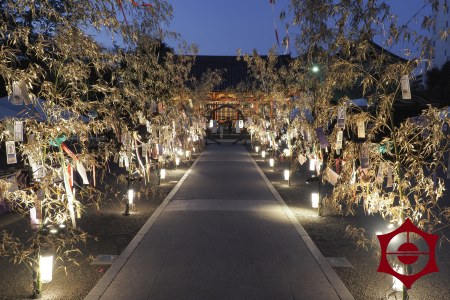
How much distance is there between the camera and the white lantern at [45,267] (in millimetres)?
5508

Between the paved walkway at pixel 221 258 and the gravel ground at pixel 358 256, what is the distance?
25cm

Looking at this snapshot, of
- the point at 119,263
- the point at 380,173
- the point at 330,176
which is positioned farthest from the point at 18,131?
the point at 330,176

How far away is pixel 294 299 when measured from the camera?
5324 mm

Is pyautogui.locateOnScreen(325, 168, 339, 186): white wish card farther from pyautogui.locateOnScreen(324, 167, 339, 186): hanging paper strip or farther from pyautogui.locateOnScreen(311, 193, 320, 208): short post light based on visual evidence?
pyautogui.locateOnScreen(311, 193, 320, 208): short post light

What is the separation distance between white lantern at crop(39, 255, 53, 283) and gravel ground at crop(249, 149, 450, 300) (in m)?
3.97

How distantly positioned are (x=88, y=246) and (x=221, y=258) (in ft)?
8.30

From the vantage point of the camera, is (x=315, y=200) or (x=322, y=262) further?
(x=315, y=200)

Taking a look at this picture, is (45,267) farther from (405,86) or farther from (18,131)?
(405,86)

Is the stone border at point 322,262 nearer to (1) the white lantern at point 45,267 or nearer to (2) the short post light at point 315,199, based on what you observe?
(2) the short post light at point 315,199

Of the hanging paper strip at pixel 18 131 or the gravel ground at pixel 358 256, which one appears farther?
the gravel ground at pixel 358 256

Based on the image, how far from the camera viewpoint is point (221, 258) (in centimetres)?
684

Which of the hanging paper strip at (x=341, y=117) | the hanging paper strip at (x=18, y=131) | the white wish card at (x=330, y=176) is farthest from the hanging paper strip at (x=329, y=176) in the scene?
the hanging paper strip at (x=18, y=131)

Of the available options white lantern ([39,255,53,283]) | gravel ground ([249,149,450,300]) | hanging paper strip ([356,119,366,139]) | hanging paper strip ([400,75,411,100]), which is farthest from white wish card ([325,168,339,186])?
white lantern ([39,255,53,283])

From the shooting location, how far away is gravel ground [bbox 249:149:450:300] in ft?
18.6
